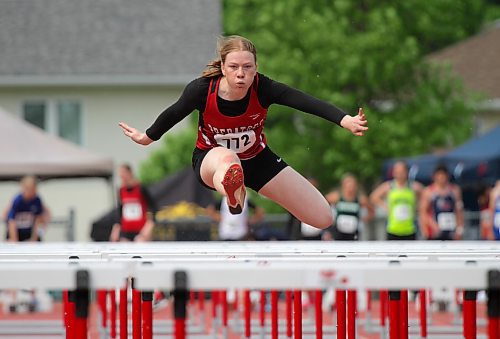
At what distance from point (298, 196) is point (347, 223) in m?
6.85

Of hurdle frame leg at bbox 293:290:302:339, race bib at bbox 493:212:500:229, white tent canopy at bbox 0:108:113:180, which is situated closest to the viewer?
hurdle frame leg at bbox 293:290:302:339

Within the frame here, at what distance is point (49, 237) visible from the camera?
78.1ft

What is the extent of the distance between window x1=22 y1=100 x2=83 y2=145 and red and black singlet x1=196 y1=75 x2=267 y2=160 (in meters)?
22.9

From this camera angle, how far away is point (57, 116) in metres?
30.6

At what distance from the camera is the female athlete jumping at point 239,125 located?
7223 millimetres

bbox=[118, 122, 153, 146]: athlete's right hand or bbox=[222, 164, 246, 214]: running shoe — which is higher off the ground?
bbox=[118, 122, 153, 146]: athlete's right hand

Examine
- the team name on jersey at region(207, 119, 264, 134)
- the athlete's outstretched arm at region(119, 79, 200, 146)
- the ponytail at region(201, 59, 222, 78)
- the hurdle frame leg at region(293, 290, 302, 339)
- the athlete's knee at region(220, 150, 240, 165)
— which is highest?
the ponytail at region(201, 59, 222, 78)

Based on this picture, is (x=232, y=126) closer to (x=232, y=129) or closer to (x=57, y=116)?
(x=232, y=129)

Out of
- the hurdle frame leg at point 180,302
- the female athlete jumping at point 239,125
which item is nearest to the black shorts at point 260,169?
the female athlete jumping at point 239,125

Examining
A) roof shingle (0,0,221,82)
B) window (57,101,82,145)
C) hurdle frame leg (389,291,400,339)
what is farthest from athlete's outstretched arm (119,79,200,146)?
window (57,101,82,145)

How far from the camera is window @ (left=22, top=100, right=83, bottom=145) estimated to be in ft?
99.8

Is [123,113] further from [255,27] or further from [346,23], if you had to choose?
[346,23]

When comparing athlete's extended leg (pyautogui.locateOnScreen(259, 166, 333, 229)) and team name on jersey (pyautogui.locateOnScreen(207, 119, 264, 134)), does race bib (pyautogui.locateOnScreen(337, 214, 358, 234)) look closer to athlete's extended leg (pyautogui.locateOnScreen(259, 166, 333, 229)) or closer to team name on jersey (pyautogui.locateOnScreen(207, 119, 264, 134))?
athlete's extended leg (pyautogui.locateOnScreen(259, 166, 333, 229))

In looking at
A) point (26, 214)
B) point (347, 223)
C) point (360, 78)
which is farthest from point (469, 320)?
point (360, 78)
